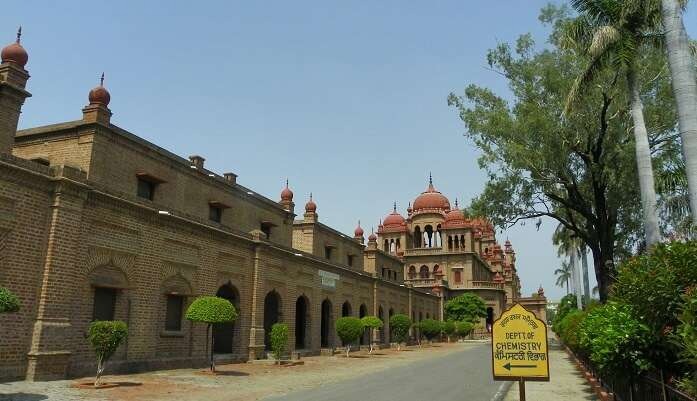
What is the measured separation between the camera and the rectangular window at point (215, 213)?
2873 centimetres

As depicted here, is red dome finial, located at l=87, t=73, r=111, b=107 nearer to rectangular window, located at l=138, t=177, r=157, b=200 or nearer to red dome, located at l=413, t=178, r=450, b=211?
rectangular window, located at l=138, t=177, r=157, b=200

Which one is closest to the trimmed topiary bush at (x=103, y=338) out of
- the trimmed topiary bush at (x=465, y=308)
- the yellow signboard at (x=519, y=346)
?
the yellow signboard at (x=519, y=346)

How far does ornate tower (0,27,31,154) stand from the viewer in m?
17.4

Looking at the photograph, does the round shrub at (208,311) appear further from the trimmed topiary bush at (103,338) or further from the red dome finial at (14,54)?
the red dome finial at (14,54)

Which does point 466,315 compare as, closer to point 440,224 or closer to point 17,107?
point 440,224

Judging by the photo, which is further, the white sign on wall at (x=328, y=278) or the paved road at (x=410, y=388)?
the white sign on wall at (x=328, y=278)

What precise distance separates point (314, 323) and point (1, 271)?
20439 mm

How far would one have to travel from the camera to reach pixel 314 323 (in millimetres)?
32375

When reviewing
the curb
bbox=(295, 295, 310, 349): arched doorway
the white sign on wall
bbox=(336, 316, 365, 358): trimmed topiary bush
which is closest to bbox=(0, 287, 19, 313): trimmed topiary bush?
the curb

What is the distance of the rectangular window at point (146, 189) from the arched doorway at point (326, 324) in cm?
1463

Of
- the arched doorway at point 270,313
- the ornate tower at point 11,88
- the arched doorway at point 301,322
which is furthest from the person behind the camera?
the arched doorway at point 301,322

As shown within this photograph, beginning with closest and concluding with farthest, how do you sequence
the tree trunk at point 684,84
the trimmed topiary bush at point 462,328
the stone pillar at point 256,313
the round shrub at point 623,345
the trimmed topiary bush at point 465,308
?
the round shrub at point 623,345 < the tree trunk at point 684,84 < the stone pillar at point 256,313 < the trimmed topiary bush at point 462,328 < the trimmed topiary bush at point 465,308

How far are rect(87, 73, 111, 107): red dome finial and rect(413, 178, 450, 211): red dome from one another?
59.0 m

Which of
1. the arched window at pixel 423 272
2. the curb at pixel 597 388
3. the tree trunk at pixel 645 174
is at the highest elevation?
the arched window at pixel 423 272
